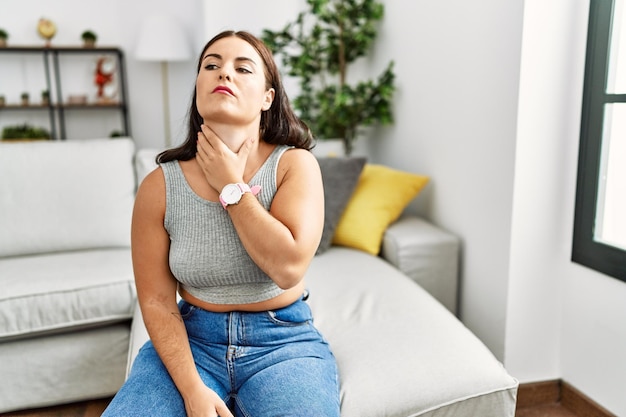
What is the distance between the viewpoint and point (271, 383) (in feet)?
3.40

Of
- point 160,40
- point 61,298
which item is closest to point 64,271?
point 61,298

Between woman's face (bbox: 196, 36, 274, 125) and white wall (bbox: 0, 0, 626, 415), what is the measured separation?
13.1 inches

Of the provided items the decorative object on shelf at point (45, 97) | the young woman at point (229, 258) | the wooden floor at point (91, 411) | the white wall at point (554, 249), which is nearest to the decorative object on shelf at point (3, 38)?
the decorative object on shelf at point (45, 97)

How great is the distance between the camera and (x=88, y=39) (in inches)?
179

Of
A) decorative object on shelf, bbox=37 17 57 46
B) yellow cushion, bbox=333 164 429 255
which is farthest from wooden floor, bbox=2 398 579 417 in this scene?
decorative object on shelf, bbox=37 17 57 46

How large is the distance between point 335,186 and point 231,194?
3.85ft

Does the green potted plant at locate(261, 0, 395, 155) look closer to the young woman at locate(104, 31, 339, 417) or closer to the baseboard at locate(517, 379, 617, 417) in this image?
the baseboard at locate(517, 379, 617, 417)

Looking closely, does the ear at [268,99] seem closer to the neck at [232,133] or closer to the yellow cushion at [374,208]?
the neck at [232,133]

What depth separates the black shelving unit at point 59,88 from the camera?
4.46 metres

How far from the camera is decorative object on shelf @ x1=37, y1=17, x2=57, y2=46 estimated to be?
449 cm

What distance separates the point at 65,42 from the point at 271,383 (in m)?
4.57

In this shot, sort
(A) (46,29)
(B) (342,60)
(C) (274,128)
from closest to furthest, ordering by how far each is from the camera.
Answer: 1. (C) (274,128)
2. (B) (342,60)
3. (A) (46,29)

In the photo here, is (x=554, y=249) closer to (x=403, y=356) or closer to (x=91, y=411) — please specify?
(x=403, y=356)

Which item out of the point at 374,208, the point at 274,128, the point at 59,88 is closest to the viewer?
the point at 274,128
